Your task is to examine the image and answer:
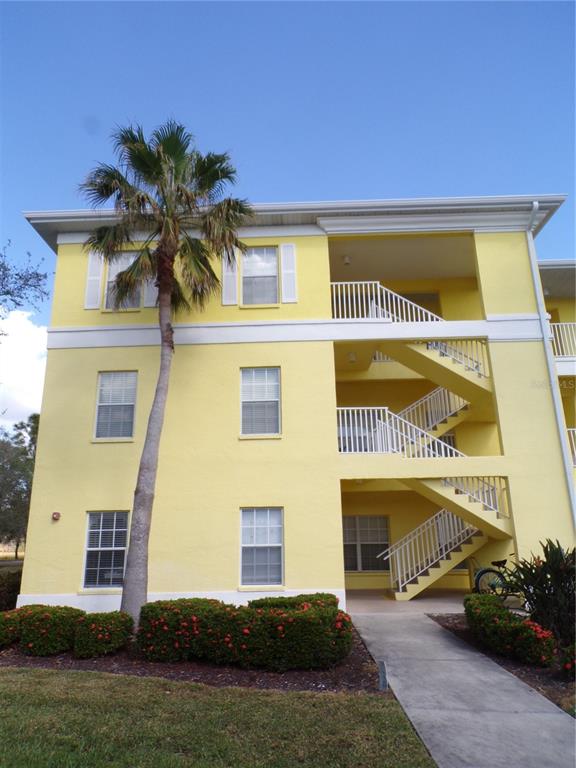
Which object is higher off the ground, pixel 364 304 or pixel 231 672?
pixel 364 304

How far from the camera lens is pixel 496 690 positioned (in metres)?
7.12

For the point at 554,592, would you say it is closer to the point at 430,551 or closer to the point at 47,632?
the point at 430,551

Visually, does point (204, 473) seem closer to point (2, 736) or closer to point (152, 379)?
point (152, 379)

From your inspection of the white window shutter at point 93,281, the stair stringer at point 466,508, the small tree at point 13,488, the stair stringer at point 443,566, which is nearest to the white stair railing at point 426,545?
the stair stringer at point 443,566

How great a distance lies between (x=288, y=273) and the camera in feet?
46.8

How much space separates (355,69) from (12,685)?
14.0m

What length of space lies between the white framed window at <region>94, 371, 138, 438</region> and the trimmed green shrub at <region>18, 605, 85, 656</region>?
193 inches

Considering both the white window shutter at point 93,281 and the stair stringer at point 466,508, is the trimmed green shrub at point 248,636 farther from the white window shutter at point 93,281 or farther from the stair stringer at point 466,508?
the white window shutter at point 93,281

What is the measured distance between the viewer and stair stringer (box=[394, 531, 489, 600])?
44.9ft

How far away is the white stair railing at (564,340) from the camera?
52.6 ft

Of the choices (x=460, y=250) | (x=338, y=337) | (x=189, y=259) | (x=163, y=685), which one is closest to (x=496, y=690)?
(x=163, y=685)

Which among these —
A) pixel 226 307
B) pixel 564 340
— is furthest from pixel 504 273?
pixel 226 307

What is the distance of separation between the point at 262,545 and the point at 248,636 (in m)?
4.28

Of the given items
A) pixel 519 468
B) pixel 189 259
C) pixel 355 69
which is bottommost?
pixel 519 468
